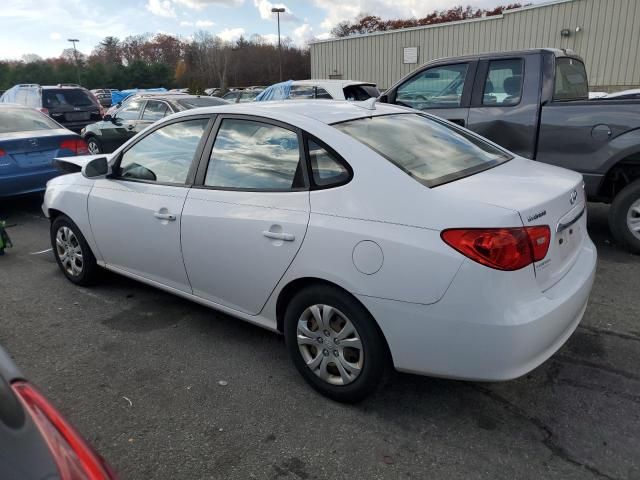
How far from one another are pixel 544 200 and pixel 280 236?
52.1 inches

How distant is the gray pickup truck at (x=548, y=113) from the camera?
484 centimetres

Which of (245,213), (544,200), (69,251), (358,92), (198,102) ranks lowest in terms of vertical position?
(69,251)

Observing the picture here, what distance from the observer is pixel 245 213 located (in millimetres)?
2957

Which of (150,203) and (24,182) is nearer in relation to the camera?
(150,203)

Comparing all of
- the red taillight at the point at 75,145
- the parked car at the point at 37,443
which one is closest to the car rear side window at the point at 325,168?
the parked car at the point at 37,443

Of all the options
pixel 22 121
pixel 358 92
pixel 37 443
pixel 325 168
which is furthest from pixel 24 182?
pixel 358 92

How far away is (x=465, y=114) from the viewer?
5852mm

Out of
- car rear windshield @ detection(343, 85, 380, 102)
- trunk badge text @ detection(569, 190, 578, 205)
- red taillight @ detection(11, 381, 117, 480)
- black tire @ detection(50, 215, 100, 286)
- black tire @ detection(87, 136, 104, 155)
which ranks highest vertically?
car rear windshield @ detection(343, 85, 380, 102)

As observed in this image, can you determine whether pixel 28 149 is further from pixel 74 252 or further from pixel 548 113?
pixel 548 113

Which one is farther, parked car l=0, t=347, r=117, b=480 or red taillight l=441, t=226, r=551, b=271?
red taillight l=441, t=226, r=551, b=271

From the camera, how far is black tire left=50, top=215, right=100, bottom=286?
4.32 m

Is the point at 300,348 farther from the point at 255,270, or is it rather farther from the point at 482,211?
the point at 482,211

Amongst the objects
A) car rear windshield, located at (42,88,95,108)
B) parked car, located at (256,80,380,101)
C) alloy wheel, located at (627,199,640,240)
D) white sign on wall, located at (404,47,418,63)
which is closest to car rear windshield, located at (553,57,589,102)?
alloy wheel, located at (627,199,640,240)

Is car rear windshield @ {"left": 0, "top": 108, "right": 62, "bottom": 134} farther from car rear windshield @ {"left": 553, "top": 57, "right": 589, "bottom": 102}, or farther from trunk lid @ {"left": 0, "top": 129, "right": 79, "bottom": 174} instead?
car rear windshield @ {"left": 553, "top": 57, "right": 589, "bottom": 102}
